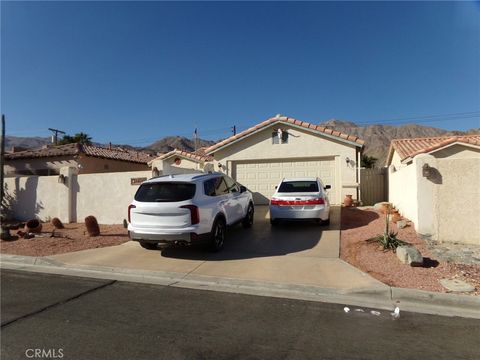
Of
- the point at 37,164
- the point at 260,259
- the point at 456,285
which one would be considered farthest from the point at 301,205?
the point at 37,164

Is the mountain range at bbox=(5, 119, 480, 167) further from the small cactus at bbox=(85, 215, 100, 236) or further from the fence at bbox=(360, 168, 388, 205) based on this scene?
the small cactus at bbox=(85, 215, 100, 236)

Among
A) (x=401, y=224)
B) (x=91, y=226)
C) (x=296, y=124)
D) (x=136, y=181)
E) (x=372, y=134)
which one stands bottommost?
(x=91, y=226)

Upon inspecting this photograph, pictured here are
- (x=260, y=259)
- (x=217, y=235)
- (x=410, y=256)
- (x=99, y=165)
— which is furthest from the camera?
(x=99, y=165)

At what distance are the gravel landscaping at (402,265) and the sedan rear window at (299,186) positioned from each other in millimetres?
1649

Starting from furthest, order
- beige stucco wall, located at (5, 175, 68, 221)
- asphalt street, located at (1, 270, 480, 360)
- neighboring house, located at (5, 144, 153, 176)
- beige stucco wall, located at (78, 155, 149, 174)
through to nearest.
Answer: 1. beige stucco wall, located at (78, 155, 149, 174)
2. neighboring house, located at (5, 144, 153, 176)
3. beige stucco wall, located at (5, 175, 68, 221)
4. asphalt street, located at (1, 270, 480, 360)

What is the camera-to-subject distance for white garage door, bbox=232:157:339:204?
52.8 feet

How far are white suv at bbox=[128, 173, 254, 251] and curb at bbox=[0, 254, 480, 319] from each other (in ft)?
2.81

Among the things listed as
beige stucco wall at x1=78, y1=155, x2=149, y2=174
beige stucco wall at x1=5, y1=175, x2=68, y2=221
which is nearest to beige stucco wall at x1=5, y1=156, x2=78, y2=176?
beige stucco wall at x1=78, y1=155, x2=149, y2=174

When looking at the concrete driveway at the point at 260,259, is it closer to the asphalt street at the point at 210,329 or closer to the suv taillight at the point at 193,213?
the suv taillight at the point at 193,213

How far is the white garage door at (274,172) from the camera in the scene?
1609 centimetres

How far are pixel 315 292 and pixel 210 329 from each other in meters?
2.20

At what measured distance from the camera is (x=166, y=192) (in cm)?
805

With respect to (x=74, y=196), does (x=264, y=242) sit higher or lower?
lower

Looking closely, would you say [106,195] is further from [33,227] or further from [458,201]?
[458,201]
